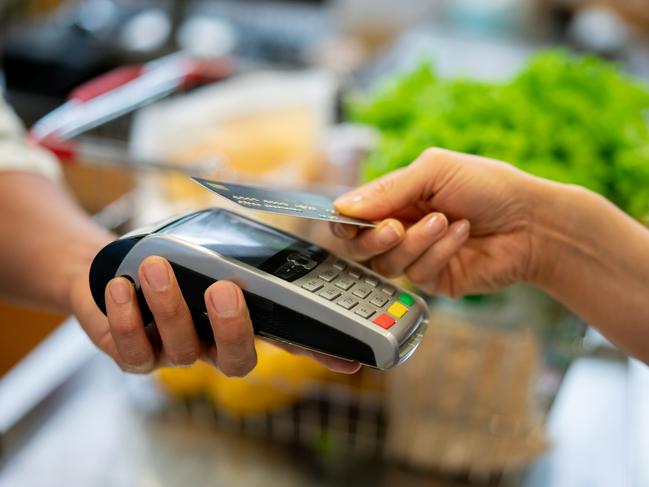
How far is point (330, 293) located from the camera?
448 mm

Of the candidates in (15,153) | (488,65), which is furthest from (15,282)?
(488,65)

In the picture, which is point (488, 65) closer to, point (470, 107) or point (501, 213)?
point (470, 107)

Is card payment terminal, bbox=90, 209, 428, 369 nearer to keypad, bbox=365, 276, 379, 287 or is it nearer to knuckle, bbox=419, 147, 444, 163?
keypad, bbox=365, 276, 379, 287

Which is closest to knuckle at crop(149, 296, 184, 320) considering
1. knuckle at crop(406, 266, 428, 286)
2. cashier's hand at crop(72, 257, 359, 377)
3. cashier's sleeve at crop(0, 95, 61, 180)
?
cashier's hand at crop(72, 257, 359, 377)

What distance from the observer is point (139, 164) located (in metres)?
0.67

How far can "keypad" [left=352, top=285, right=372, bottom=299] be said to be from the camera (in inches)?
18.3

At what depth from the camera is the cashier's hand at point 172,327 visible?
1.44 feet

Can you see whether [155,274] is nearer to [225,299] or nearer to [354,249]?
[225,299]

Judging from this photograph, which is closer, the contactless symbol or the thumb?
the contactless symbol

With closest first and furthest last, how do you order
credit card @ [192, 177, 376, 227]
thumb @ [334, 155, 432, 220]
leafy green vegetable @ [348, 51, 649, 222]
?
credit card @ [192, 177, 376, 227] → thumb @ [334, 155, 432, 220] → leafy green vegetable @ [348, 51, 649, 222]

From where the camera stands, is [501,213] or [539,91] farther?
[539,91]

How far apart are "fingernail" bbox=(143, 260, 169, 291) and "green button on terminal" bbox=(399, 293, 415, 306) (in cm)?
16

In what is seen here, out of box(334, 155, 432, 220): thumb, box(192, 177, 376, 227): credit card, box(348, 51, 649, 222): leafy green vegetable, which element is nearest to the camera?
box(192, 177, 376, 227): credit card

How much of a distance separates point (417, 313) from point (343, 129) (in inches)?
22.7
